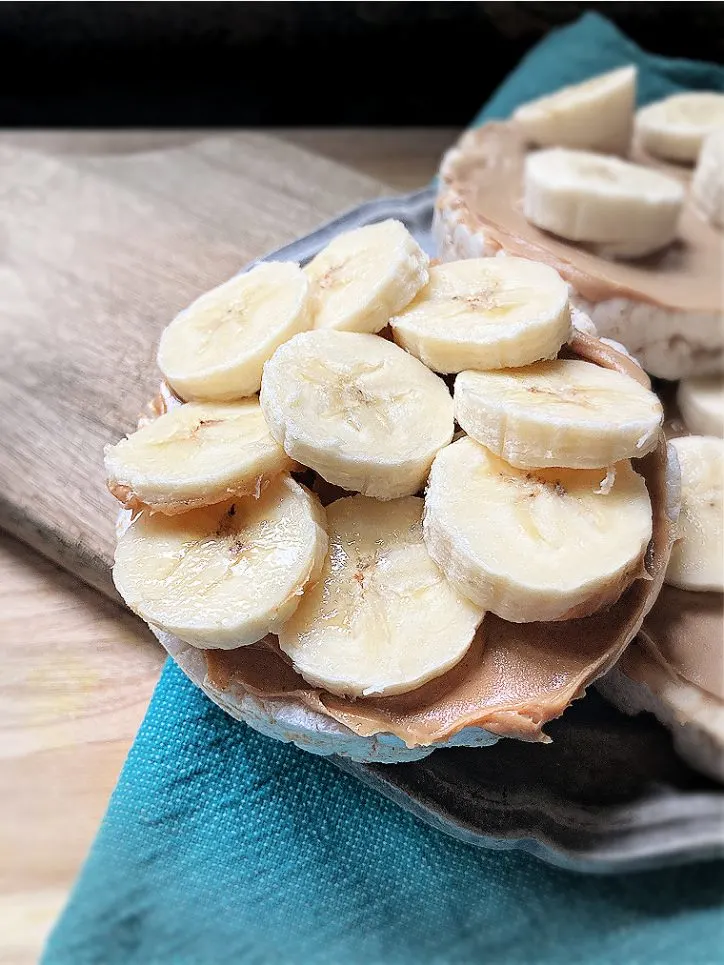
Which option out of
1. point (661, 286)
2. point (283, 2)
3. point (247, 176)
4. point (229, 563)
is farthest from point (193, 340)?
point (283, 2)

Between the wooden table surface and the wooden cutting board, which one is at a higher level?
the wooden cutting board

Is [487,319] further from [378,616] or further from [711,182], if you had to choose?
[711,182]

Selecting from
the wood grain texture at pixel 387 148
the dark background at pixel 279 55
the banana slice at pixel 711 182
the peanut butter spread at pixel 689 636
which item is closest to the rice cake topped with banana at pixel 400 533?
the peanut butter spread at pixel 689 636

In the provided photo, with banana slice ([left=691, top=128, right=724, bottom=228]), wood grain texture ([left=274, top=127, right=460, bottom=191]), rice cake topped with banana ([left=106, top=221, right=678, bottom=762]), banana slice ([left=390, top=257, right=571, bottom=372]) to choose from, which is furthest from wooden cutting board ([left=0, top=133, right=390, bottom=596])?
banana slice ([left=691, top=128, right=724, bottom=228])

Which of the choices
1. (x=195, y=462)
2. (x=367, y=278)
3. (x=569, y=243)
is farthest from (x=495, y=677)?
(x=569, y=243)

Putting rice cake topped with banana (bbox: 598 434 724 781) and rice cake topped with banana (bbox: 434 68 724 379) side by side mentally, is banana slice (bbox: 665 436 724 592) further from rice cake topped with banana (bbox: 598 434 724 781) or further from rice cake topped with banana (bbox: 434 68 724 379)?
rice cake topped with banana (bbox: 434 68 724 379)

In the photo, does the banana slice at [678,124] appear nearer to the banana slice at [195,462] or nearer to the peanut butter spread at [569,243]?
the peanut butter spread at [569,243]

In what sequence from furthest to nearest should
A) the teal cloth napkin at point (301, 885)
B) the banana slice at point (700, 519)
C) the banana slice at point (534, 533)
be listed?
the banana slice at point (700, 519) → the banana slice at point (534, 533) → the teal cloth napkin at point (301, 885)
